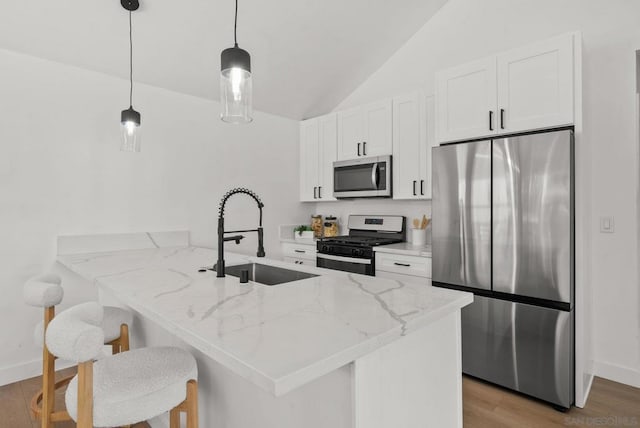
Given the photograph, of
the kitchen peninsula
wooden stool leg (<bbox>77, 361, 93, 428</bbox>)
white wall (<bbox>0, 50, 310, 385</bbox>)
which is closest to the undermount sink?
the kitchen peninsula

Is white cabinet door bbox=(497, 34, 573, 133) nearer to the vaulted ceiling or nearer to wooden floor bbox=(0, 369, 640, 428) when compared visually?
the vaulted ceiling

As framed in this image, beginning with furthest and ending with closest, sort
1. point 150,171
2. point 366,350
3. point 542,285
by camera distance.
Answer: point 150,171
point 542,285
point 366,350

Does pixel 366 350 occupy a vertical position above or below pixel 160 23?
below

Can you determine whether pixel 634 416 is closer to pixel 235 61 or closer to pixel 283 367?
pixel 283 367

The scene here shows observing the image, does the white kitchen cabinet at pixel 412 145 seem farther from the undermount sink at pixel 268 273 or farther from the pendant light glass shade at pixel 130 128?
the pendant light glass shade at pixel 130 128

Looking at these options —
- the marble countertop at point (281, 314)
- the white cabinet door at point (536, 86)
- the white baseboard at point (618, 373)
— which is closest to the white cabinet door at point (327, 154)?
the white cabinet door at point (536, 86)

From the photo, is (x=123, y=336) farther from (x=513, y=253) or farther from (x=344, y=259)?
(x=513, y=253)

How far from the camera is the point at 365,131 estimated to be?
3598 mm

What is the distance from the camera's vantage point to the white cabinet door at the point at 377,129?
341 cm

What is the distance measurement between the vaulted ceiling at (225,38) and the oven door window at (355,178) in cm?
97

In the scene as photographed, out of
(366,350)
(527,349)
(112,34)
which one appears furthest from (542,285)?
(112,34)

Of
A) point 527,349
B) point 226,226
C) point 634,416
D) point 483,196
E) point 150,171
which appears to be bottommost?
point 634,416

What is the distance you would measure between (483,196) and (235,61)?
72.3 inches

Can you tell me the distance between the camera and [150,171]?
3.17 metres
